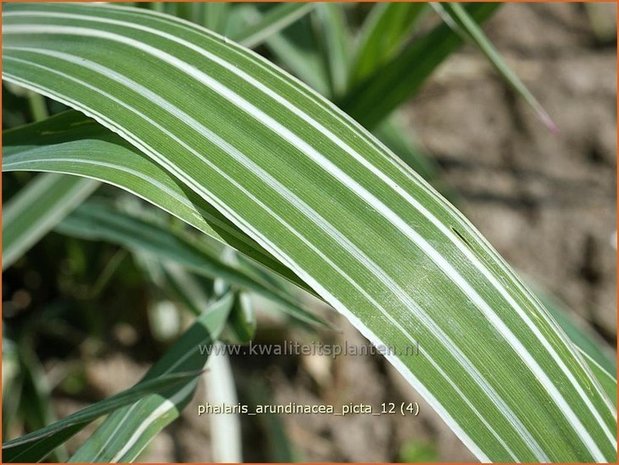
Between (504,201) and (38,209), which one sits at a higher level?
(504,201)

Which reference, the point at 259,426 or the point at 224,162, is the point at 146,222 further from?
the point at 259,426

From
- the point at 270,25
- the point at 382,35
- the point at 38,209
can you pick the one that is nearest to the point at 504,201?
the point at 382,35

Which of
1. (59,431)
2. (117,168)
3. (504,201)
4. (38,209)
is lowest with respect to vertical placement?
(59,431)

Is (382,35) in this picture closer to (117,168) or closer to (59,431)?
(117,168)

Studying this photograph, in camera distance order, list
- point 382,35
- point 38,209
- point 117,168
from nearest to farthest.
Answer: point 117,168, point 38,209, point 382,35

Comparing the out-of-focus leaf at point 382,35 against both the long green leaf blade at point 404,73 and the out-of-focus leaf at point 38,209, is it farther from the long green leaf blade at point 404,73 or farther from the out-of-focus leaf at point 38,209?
the out-of-focus leaf at point 38,209

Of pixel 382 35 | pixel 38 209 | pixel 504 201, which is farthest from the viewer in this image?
pixel 504 201

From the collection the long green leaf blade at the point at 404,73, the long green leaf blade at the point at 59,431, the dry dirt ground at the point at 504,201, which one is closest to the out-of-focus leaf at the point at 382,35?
the long green leaf blade at the point at 404,73

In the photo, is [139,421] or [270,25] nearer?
[139,421]

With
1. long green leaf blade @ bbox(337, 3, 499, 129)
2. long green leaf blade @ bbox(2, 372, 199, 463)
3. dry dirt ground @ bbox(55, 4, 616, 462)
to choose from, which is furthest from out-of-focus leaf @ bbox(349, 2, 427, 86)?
long green leaf blade @ bbox(2, 372, 199, 463)
